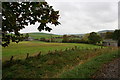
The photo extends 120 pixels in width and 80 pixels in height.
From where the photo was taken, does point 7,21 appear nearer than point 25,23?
Yes

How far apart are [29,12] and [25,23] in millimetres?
1321

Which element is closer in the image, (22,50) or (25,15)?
(25,15)

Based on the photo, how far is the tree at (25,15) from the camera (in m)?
6.39

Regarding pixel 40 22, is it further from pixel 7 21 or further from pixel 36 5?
pixel 7 21

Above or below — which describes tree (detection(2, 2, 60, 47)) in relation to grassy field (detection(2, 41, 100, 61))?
above

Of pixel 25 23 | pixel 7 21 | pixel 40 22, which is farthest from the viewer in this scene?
pixel 25 23

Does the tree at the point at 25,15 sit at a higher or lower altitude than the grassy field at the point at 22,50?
higher

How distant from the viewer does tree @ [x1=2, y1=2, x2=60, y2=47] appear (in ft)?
21.0

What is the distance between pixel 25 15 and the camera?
723 cm

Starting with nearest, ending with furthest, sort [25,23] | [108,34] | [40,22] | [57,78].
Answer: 1. [57,78]
2. [40,22]
3. [25,23]
4. [108,34]

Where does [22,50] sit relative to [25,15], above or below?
below

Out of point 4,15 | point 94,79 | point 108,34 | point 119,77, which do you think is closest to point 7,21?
point 4,15

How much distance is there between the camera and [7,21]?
6.25 m

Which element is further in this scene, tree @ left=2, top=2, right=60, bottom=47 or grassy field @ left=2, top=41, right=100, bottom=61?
grassy field @ left=2, top=41, right=100, bottom=61
